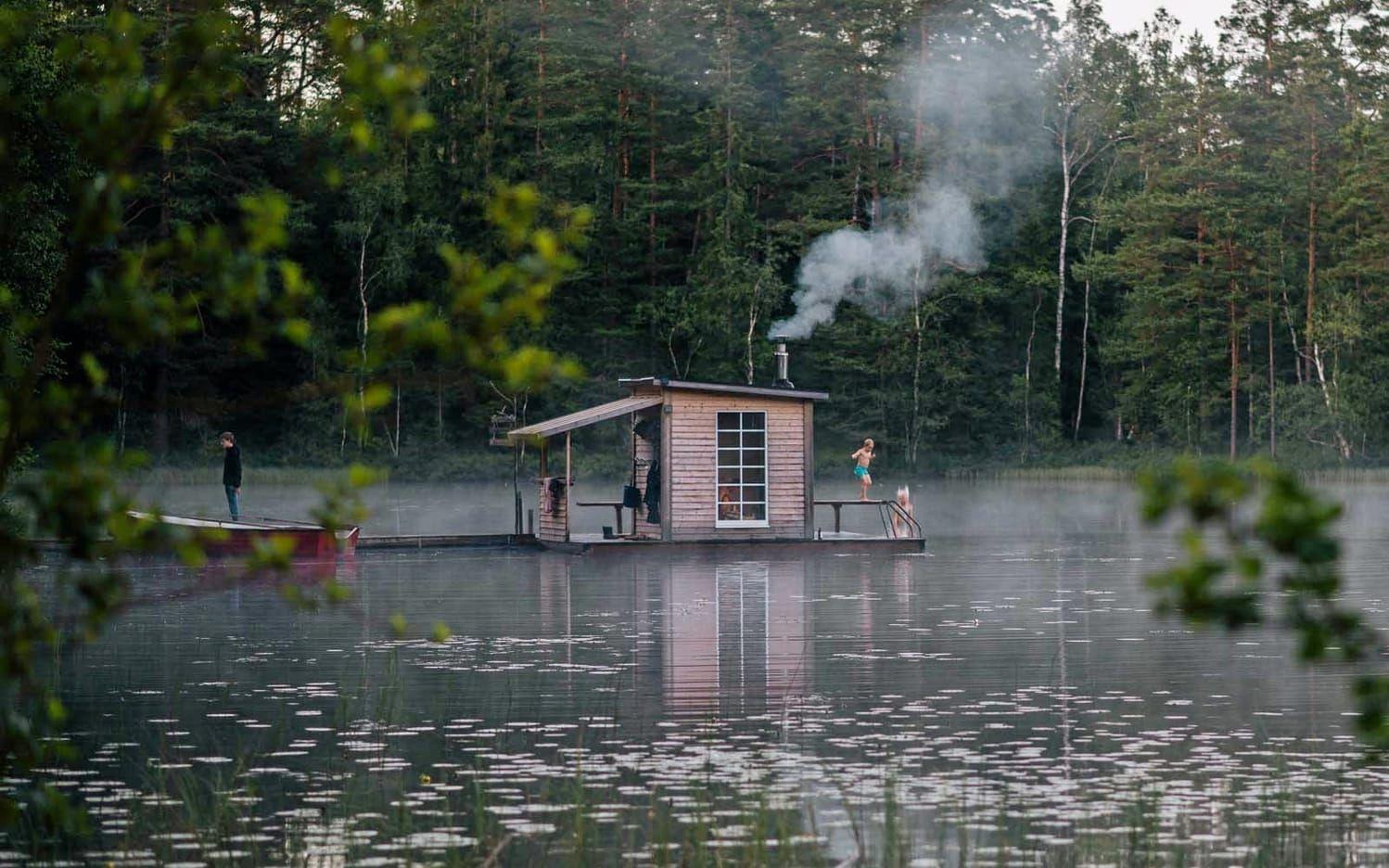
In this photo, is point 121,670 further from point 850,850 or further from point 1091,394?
point 1091,394

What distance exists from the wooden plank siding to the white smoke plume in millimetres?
31990

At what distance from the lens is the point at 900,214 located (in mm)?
60031

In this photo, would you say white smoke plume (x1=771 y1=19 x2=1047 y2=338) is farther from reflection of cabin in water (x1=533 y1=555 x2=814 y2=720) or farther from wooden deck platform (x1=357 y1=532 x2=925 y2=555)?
reflection of cabin in water (x1=533 y1=555 x2=814 y2=720)

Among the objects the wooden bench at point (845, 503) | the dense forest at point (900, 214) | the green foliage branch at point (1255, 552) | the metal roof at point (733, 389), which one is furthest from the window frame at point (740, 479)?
the dense forest at point (900, 214)

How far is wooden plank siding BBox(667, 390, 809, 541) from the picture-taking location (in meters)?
27.0

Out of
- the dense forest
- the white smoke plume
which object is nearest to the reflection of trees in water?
the dense forest

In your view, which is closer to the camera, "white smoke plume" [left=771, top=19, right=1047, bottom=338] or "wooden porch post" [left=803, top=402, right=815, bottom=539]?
"wooden porch post" [left=803, top=402, right=815, bottom=539]

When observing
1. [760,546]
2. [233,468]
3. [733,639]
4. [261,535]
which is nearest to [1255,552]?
[733,639]

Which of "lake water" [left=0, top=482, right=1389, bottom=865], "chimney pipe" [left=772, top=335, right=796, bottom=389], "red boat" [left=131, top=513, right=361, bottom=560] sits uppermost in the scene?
"chimney pipe" [left=772, top=335, right=796, bottom=389]

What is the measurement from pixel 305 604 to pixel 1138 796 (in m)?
5.79

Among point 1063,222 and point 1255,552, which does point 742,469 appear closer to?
point 1255,552

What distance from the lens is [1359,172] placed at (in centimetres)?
5731

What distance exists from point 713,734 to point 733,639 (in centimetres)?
516

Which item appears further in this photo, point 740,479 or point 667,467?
point 740,479
